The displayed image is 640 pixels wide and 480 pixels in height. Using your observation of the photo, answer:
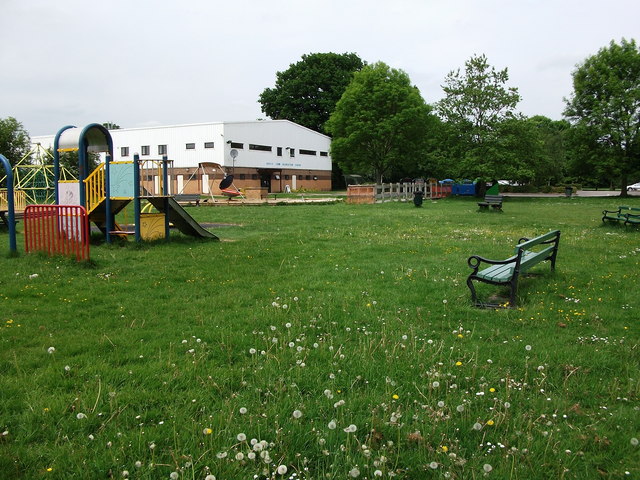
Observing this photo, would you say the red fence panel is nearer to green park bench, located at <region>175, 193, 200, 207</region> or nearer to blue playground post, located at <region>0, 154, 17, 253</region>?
blue playground post, located at <region>0, 154, 17, 253</region>

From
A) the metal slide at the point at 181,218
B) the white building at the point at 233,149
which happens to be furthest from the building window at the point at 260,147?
the metal slide at the point at 181,218

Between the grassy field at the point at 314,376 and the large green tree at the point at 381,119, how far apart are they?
126ft

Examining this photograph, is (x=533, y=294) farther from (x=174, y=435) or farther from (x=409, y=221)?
(x=409, y=221)

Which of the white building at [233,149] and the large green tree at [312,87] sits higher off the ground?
the large green tree at [312,87]

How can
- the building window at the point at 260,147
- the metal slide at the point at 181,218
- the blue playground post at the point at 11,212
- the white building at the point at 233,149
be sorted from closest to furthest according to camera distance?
the blue playground post at the point at 11,212, the metal slide at the point at 181,218, the white building at the point at 233,149, the building window at the point at 260,147

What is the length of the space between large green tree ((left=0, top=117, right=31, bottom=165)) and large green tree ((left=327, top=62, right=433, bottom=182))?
2573cm

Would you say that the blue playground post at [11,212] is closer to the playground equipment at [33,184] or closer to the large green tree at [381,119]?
the playground equipment at [33,184]

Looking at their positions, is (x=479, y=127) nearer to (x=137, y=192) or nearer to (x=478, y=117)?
(x=478, y=117)

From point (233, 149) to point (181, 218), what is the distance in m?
40.6

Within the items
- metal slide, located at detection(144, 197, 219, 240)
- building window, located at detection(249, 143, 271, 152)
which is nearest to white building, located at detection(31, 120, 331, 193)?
building window, located at detection(249, 143, 271, 152)

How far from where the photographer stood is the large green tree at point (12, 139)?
34.7 m

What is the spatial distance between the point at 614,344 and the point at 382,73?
4477cm

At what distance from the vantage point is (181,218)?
1338 centimetres

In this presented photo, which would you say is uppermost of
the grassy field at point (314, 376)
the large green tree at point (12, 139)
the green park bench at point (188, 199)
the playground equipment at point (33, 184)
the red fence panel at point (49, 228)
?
the large green tree at point (12, 139)
